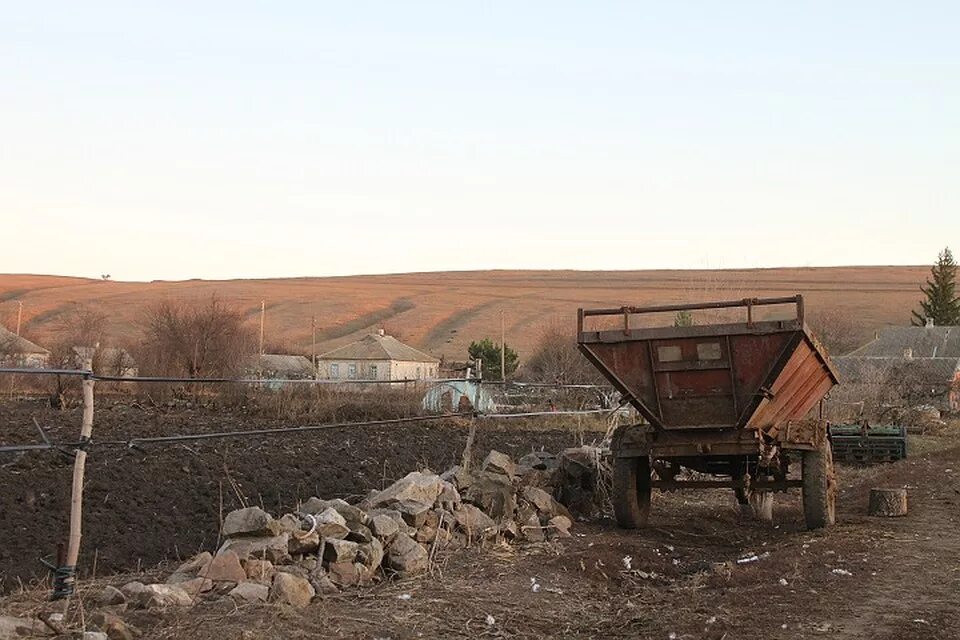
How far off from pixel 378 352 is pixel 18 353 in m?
25.1

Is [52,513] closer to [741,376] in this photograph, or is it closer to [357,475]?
[357,475]

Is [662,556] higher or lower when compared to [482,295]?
lower

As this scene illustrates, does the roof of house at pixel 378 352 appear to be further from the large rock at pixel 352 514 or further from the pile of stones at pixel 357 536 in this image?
the large rock at pixel 352 514

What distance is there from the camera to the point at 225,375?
49438 mm

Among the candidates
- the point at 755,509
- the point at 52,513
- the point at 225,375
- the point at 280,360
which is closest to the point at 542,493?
the point at 755,509

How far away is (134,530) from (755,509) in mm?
7064

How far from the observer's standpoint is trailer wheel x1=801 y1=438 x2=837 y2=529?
36.9ft

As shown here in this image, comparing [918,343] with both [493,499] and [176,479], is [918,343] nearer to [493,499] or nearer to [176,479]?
[176,479]

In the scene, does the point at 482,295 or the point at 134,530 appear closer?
the point at 134,530

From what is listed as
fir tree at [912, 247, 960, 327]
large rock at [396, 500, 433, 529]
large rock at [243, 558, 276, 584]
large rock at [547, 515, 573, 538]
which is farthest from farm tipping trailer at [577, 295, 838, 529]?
fir tree at [912, 247, 960, 327]

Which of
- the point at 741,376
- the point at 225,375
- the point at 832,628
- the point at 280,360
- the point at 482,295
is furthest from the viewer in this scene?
the point at 482,295

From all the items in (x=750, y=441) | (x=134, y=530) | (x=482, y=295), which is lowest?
(x=134, y=530)

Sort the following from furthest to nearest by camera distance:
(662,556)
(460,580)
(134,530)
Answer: (134,530)
(662,556)
(460,580)

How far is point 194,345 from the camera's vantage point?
50094 mm
